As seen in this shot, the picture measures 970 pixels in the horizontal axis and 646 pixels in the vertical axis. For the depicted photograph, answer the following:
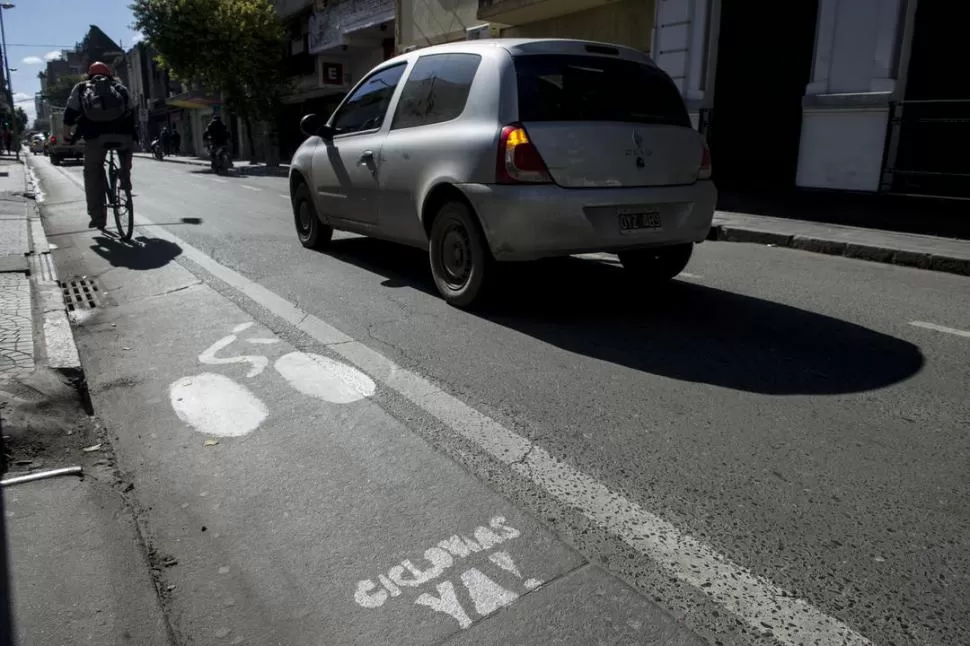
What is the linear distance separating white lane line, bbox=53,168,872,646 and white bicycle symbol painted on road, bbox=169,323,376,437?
0.16 m

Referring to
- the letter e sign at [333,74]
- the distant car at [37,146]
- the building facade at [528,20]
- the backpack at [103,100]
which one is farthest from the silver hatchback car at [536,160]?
the distant car at [37,146]

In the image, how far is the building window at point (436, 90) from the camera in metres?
5.31

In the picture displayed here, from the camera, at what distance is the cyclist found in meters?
8.37

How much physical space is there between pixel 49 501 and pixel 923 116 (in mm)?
11817

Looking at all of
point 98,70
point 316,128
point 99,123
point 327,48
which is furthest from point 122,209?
point 327,48

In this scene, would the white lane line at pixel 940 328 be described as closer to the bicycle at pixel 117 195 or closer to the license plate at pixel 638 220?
the license plate at pixel 638 220

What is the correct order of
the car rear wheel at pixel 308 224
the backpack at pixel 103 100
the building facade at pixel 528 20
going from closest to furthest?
the car rear wheel at pixel 308 224, the backpack at pixel 103 100, the building facade at pixel 528 20

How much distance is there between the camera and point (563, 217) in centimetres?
472

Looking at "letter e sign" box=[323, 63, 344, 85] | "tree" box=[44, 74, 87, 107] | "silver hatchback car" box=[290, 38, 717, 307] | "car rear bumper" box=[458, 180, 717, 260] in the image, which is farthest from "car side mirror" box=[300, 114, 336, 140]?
"tree" box=[44, 74, 87, 107]

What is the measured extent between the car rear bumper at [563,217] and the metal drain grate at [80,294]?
3123 millimetres

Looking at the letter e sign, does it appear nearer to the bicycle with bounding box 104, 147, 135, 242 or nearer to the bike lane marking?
the bicycle with bounding box 104, 147, 135, 242

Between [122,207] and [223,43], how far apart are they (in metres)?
25.7

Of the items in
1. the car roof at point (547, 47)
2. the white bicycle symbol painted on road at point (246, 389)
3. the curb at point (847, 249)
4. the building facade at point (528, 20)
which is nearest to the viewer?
the white bicycle symbol painted on road at point (246, 389)

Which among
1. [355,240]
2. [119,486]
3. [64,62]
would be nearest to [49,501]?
[119,486]
